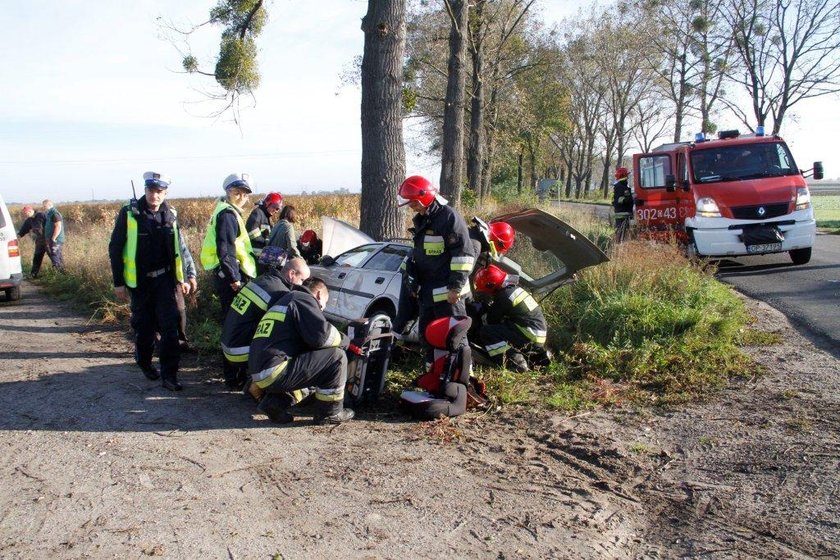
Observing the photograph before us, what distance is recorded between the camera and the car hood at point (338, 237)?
27.5 ft

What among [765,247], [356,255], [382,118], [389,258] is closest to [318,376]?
[389,258]

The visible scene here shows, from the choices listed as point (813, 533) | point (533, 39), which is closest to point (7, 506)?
point (813, 533)

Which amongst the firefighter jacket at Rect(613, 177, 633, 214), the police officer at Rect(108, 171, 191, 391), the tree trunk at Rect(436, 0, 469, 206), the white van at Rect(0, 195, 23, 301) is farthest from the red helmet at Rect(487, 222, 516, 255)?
the firefighter jacket at Rect(613, 177, 633, 214)

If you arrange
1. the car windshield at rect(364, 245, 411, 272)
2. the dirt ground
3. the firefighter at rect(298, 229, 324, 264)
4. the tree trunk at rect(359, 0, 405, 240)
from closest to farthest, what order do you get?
the dirt ground, the car windshield at rect(364, 245, 411, 272), the tree trunk at rect(359, 0, 405, 240), the firefighter at rect(298, 229, 324, 264)

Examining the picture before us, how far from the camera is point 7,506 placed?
3.62 meters

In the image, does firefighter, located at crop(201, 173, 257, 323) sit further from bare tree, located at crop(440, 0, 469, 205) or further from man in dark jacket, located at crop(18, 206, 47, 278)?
man in dark jacket, located at crop(18, 206, 47, 278)

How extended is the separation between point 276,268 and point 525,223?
2.57 m

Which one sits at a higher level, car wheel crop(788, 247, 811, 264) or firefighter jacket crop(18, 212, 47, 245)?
firefighter jacket crop(18, 212, 47, 245)

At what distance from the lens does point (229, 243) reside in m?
6.32

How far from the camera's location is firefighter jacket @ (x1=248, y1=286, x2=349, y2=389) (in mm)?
4824

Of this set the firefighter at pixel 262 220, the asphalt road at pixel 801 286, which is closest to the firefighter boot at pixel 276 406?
the firefighter at pixel 262 220

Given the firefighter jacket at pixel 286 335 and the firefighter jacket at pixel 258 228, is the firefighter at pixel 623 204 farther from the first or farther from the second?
the firefighter jacket at pixel 286 335

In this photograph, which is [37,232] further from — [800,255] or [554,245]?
[800,255]

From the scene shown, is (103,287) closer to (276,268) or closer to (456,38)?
(276,268)
